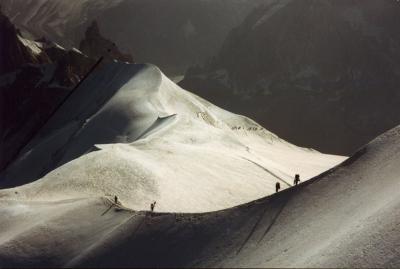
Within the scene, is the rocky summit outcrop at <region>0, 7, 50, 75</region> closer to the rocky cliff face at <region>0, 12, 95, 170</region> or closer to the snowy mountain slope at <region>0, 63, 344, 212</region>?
the rocky cliff face at <region>0, 12, 95, 170</region>

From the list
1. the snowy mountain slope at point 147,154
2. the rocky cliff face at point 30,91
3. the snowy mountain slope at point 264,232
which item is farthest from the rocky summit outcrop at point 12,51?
the snowy mountain slope at point 264,232

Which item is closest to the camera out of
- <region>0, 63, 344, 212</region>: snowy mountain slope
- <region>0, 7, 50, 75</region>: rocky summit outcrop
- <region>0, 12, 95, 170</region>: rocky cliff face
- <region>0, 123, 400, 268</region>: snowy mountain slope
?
<region>0, 123, 400, 268</region>: snowy mountain slope

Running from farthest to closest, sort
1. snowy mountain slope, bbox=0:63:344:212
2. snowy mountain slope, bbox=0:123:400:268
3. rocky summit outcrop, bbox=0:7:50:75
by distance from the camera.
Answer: rocky summit outcrop, bbox=0:7:50:75 < snowy mountain slope, bbox=0:63:344:212 < snowy mountain slope, bbox=0:123:400:268

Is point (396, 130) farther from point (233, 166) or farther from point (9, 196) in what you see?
point (233, 166)

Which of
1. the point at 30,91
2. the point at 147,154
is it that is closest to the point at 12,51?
the point at 30,91

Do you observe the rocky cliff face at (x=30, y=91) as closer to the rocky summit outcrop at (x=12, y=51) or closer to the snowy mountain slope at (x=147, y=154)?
the rocky summit outcrop at (x=12, y=51)

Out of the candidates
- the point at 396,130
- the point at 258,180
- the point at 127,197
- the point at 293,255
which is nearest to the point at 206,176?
the point at 258,180

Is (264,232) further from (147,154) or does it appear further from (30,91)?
(30,91)

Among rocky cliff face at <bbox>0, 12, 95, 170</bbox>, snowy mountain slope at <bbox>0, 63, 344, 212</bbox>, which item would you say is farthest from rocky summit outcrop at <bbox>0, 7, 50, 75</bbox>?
snowy mountain slope at <bbox>0, 63, 344, 212</bbox>
